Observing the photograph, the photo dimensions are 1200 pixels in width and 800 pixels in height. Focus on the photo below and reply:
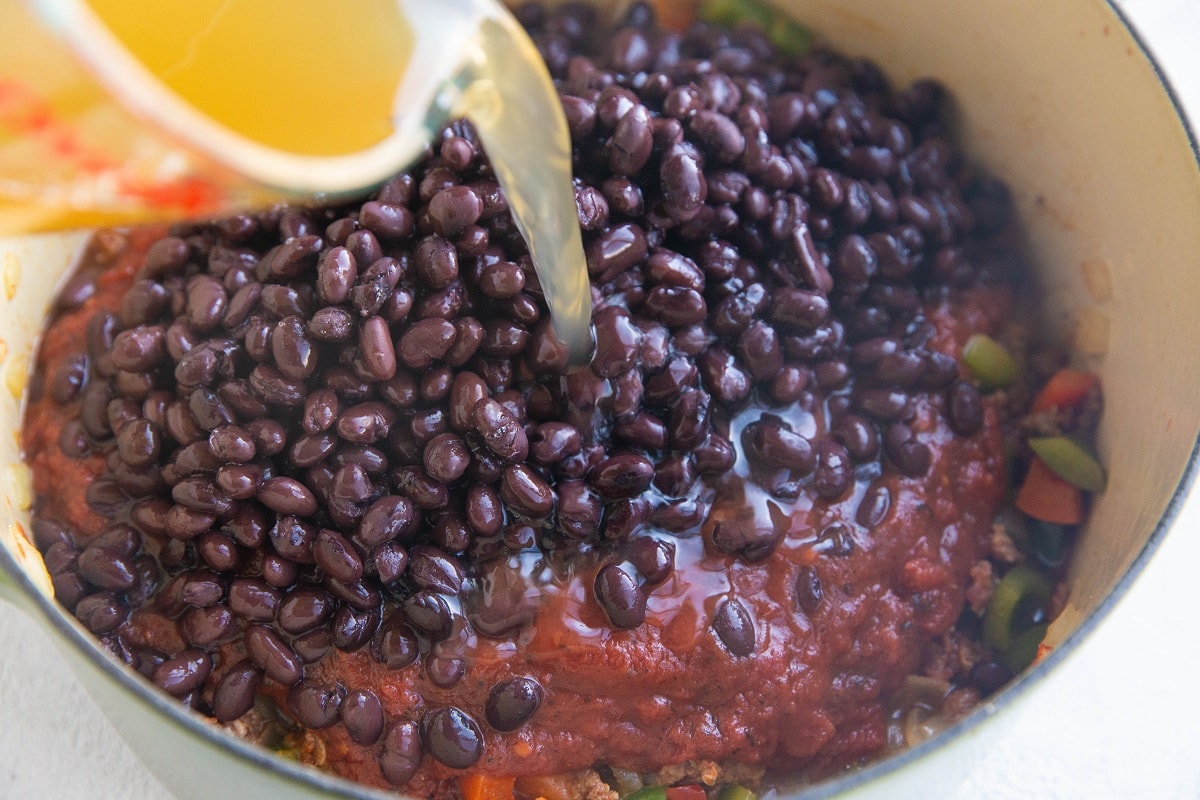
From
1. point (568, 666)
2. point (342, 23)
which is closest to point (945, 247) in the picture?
point (568, 666)

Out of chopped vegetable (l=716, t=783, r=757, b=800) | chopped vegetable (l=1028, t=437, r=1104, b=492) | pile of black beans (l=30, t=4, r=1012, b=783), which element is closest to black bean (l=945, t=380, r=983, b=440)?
pile of black beans (l=30, t=4, r=1012, b=783)

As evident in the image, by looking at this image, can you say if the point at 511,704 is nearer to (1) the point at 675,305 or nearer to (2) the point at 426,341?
(2) the point at 426,341

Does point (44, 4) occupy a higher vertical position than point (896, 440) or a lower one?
higher

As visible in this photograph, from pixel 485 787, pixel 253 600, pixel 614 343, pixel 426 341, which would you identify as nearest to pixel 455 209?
pixel 426 341

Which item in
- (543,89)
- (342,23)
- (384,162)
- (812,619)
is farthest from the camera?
(812,619)

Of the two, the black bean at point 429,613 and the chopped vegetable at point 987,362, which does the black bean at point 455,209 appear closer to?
the black bean at point 429,613

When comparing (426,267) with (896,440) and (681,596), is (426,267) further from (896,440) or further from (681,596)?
(896,440)

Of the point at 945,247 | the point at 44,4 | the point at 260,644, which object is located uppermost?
the point at 44,4
